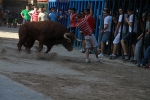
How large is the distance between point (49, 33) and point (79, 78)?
460 cm

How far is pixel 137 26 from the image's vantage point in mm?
15383

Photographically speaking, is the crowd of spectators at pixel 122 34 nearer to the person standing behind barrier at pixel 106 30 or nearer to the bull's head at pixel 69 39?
the person standing behind barrier at pixel 106 30

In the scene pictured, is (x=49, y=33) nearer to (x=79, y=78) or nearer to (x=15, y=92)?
(x=79, y=78)

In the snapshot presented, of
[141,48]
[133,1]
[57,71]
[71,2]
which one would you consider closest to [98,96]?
[57,71]

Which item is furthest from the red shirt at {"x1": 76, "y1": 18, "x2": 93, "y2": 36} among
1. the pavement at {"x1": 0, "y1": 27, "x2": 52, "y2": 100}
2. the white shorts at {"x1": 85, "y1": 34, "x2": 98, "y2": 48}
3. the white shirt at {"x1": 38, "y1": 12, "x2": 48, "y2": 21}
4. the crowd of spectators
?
the white shirt at {"x1": 38, "y1": 12, "x2": 48, "y2": 21}

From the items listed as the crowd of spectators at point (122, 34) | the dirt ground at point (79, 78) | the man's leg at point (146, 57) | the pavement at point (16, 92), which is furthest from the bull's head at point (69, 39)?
the pavement at point (16, 92)

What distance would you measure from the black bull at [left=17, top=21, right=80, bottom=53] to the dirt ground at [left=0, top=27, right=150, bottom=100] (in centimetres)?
57

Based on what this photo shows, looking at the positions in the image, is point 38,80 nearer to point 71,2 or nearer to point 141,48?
point 141,48

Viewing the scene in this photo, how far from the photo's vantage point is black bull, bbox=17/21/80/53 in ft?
49.5

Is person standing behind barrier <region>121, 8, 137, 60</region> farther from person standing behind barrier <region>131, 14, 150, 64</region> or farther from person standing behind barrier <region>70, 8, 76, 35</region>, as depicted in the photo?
person standing behind barrier <region>70, 8, 76, 35</region>

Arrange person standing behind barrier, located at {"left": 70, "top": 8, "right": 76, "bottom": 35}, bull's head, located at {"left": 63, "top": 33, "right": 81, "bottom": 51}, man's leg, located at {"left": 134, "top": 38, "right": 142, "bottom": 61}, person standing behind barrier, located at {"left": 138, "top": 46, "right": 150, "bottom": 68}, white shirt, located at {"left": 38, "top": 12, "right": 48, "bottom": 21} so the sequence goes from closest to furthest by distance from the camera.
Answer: person standing behind barrier, located at {"left": 138, "top": 46, "right": 150, "bottom": 68}
man's leg, located at {"left": 134, "top": 38, "right": 142, "bottom": 61}
bull's head, located at {"left": 63, "top": 33, "right": 81, "bottom": 51}
person standing behind barrier, located at {"left": 70, "top": 8, "right": 76, "bottom": 35}
white shirt, located at {"left": 38, "top": 12, "right": 48, "bottom": 21}

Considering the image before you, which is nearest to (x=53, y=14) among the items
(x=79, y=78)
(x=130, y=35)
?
(x=130, y=35)

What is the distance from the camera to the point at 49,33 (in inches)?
597

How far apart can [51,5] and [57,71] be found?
13271 mm
